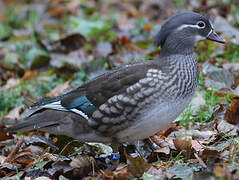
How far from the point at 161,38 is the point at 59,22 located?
536 centimetres

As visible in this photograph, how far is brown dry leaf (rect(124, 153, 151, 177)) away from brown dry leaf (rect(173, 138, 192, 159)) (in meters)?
0.44

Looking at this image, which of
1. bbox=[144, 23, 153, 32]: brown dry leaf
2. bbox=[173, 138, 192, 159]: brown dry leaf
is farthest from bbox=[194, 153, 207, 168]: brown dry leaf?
bbox=[144, 23, 153, 32]: brown dry leaf

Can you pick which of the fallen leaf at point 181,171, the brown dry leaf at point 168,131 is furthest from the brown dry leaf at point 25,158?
the fallen leaf at point 181,171

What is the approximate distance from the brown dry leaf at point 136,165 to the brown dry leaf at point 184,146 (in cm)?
44

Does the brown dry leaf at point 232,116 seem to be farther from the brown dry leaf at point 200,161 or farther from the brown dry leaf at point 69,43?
the brown dry leaf at point 69,43

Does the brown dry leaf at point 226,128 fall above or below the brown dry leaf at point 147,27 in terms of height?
below

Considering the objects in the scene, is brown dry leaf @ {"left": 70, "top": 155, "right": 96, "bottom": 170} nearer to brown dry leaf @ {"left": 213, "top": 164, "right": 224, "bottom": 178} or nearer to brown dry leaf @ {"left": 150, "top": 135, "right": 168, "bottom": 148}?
brown dry leaf @ {"left": 150, "top": 135, "right": 168, "bottom": 148}

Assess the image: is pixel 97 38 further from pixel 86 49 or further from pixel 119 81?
pixel 119 81

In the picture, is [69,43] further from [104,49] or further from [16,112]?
[16,112]

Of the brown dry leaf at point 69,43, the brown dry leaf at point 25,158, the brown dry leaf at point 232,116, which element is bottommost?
the brown dry leaf at point 25,158

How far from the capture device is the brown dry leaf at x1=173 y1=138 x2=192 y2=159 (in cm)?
387

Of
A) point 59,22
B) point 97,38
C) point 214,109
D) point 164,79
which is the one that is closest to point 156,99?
point 164,79

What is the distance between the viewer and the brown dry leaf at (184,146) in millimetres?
3871

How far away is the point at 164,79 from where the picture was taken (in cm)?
394
